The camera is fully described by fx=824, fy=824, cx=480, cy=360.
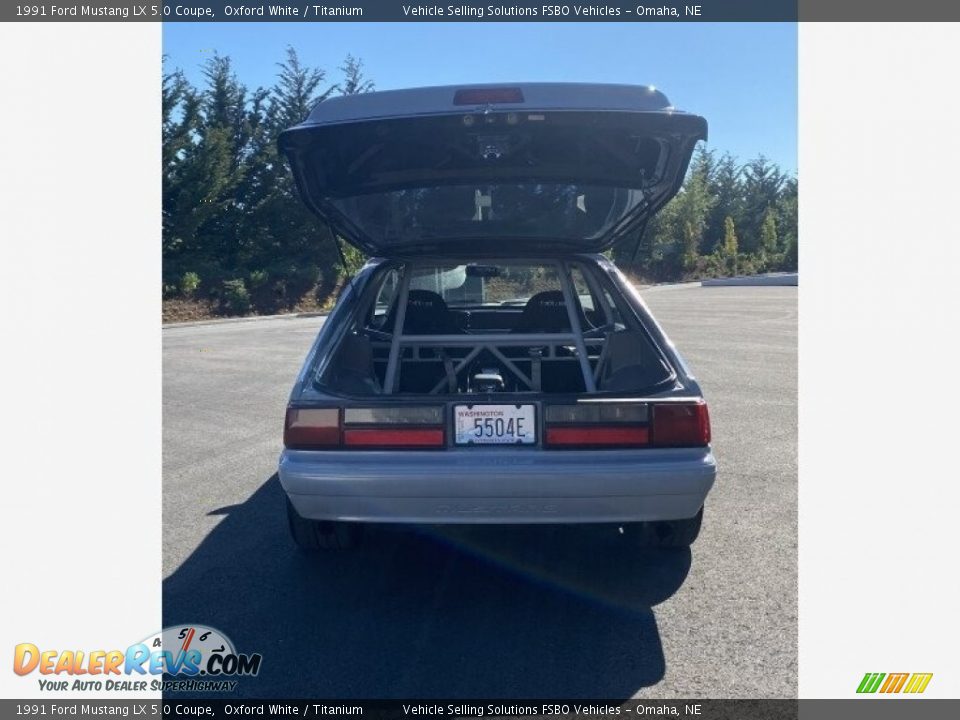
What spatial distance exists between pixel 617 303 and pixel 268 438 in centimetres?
342

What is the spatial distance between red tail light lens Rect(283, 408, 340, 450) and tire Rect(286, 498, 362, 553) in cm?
52

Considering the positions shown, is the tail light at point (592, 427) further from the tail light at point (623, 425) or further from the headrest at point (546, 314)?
the headrest at point (546, 314)

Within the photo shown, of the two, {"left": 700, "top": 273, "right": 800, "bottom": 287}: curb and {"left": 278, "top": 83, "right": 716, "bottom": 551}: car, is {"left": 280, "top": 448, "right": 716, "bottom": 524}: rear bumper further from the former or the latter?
{"left": 700, "top": 273, "right": 800, "bottom": 287}: curb

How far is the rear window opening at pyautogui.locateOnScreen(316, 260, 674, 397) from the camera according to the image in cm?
418

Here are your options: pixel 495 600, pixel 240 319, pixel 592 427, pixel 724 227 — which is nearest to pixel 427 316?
pixel 592 427

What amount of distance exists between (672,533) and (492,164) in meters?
1.89

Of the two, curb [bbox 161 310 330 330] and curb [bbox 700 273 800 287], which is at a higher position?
curb [bbox 700 273 800 287]

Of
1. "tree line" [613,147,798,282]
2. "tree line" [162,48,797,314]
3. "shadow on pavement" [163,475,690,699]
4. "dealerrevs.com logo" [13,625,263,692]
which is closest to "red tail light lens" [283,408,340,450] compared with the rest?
"shadow on pavement" [163,475,690,699]

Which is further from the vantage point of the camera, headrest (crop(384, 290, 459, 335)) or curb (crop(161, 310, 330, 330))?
curb (crop(161, 310, 330, 330))

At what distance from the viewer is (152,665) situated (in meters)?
2.95

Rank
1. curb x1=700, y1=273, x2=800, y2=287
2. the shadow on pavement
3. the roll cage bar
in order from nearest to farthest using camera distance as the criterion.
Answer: the shadow on pavement
the roll cage bar
curb x1=700, y1=273, x2=800, y2=287
